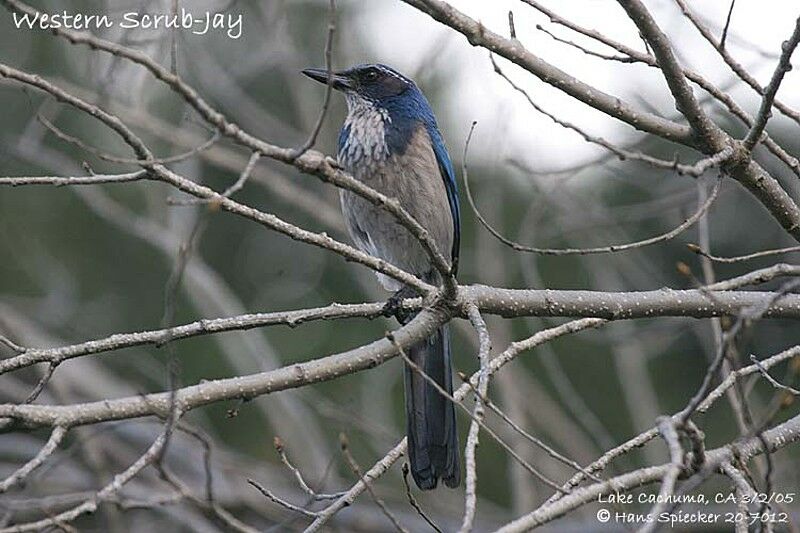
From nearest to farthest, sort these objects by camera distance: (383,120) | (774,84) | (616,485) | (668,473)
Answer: (668,473) < (616,485) < (774,84) < (383,120)

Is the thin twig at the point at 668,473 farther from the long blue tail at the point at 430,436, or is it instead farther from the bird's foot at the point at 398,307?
the long blue tail at the point at 430,436

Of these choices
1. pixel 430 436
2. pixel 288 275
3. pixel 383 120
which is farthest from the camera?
pixel 288 275

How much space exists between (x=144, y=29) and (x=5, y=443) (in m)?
3.41

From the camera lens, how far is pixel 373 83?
6.05 meters

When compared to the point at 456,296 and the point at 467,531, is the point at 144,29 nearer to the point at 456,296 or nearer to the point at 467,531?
the point at 456,296

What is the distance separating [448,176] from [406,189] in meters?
0.45

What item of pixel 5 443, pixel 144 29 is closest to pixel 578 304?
pixel 144 29

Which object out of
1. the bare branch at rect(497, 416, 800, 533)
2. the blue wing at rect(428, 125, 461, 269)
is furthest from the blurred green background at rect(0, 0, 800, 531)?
the bare branch at rect(497, 416, 800, 533)

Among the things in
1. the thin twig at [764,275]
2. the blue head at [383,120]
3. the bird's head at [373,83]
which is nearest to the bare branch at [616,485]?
the thin twig at [764,275]

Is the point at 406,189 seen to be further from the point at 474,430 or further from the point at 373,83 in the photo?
the point at 474,430

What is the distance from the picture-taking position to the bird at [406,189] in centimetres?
529

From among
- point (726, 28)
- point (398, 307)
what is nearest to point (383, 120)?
point (398, 307)

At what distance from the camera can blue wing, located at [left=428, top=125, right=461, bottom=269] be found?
5973 mm

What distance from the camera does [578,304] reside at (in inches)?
154
